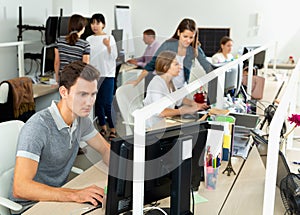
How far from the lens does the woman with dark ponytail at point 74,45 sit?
3.82 meters

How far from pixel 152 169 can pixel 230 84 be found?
6.42ft

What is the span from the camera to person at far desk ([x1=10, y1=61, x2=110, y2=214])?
164 centimetres

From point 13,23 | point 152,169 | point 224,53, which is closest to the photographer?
point 152,169

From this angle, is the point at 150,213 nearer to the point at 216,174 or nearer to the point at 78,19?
the point at 216,174

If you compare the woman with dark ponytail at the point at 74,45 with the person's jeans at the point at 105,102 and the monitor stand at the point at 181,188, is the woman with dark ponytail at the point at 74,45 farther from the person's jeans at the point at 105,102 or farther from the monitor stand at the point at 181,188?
the monitor stand at the point at 181,188

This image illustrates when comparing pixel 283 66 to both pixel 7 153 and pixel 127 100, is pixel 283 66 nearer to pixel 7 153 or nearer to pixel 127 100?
pixel 127 100

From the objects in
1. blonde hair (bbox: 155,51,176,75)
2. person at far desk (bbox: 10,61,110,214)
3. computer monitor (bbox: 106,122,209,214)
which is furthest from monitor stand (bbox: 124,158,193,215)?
blonde hair (bbox: 155,51,176,75)

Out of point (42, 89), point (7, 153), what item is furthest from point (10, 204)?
point (42, 89)

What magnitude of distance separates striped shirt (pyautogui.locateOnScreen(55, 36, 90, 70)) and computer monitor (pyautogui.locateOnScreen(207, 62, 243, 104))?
1484 mm

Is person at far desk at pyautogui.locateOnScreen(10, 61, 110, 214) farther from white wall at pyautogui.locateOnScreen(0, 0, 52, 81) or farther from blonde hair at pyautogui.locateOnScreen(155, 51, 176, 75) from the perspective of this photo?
white wall at pyautogui.locateOnScreen(0, 0, 52, 81)

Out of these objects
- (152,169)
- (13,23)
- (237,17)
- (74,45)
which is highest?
(237,17)

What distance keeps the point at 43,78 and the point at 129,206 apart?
3.28 m

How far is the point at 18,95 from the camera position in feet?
10.9

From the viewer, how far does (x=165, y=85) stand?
112 inches
